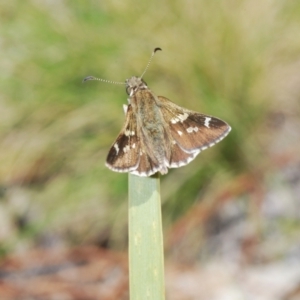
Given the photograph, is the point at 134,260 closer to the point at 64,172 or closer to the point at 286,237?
the point at 286,237

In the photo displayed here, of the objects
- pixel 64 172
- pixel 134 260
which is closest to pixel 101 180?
pixel 64 172

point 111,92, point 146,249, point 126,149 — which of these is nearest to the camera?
point 146,249

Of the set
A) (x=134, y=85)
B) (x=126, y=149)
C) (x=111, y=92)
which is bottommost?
(x=126, y=149)

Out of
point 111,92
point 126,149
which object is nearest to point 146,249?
point 126,149

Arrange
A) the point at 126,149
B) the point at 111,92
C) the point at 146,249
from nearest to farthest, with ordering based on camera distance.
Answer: the point at 146,249
the point at 126,149
the point at 111,92

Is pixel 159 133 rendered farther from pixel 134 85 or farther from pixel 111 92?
pixel 111 92

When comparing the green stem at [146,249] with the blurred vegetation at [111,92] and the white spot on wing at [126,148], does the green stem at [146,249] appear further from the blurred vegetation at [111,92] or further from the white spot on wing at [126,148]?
the blurred vegetation at [111,92]
